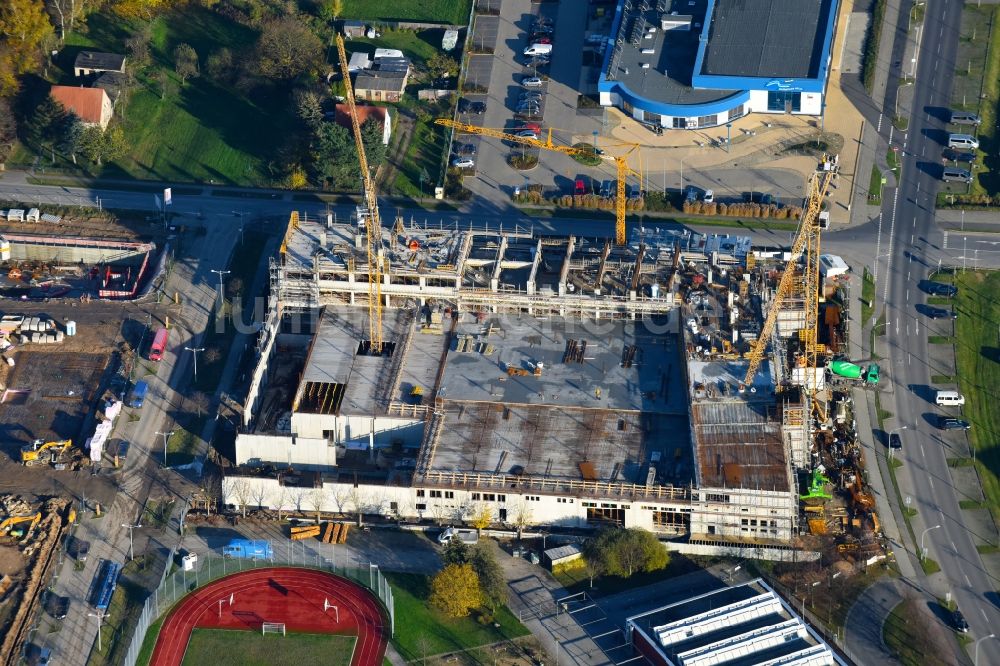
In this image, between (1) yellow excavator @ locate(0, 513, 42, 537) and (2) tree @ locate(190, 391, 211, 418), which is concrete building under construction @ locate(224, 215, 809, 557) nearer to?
(2) tree @ locate(190, 391, 211, 418)

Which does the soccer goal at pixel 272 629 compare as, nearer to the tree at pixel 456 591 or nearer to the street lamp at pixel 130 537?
the tree at pixel 456 591

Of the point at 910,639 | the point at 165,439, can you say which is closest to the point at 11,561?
the point at 165,439

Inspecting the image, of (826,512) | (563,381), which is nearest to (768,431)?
(826,512)

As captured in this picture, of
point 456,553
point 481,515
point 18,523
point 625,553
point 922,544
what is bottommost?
point 18,523

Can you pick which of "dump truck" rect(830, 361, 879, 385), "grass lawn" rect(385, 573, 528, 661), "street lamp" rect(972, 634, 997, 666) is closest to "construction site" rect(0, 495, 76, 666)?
"grass lawn" rect(385, 573, 528, 661)

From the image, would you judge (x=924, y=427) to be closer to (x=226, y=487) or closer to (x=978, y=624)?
(x=978, y=624)

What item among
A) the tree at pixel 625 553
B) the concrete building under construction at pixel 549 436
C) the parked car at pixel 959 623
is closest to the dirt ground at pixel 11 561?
the concrete building under construction at pixel 549 436

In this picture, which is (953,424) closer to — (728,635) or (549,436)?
(728,635)
